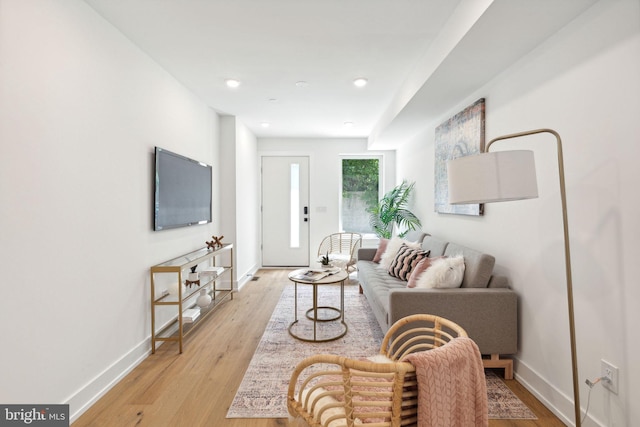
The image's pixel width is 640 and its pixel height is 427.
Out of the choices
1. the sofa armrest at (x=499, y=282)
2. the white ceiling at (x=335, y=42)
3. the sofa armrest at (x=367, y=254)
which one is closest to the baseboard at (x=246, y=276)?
the sofa armrest at (x=367, y=254)

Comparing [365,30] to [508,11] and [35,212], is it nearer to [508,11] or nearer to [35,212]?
[508,11]

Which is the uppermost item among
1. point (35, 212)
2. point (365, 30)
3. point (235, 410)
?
point (365, 30)

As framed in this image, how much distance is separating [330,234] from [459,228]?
113 inches

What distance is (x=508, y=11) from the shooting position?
5.23 feet

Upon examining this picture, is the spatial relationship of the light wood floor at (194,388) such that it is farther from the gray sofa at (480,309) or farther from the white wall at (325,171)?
the white wall at (325,171)

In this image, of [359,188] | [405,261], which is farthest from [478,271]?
[359,188]

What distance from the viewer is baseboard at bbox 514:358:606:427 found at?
67.3 inches

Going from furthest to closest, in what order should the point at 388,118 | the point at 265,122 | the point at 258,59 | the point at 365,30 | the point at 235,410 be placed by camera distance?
the point at 265,122
the point at 388,118
the point at 258,59
the point at 365,30
the point at 235,410

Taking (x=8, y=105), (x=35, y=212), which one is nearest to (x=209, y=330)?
(x=35, y=212)

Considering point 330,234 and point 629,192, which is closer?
point 629,192

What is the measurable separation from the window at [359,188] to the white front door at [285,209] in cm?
73

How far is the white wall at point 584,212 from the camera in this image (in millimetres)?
1403

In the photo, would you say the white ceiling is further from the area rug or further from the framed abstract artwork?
the area rug

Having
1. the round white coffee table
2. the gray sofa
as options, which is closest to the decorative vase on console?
the round white coffee table
